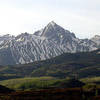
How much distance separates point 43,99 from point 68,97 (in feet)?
44.4

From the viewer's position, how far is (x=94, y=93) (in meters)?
170

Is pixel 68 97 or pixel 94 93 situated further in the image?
pixel 94 93

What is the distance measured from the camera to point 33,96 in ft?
499

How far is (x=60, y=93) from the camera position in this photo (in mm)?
158750

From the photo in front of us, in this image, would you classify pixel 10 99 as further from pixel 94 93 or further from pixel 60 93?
pixel 94 93

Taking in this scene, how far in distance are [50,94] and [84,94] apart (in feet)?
62.4

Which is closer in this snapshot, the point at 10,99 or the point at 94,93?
the point at 10,99

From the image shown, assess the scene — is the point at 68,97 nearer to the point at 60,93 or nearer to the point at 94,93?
the point at 60,93

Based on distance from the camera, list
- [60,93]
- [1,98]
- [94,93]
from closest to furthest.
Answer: [1,98], [60,93], [94,93]

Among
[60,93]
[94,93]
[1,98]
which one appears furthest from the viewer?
[94,93]

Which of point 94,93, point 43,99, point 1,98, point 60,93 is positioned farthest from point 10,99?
point 94,93

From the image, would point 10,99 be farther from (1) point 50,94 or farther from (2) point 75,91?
(2) point 75,91

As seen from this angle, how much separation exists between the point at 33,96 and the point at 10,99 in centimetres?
1248

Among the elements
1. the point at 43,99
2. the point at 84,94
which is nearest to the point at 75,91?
the point at 84,94
